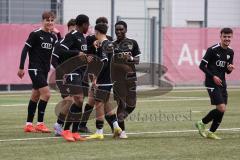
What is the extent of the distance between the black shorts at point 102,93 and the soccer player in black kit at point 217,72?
1570 millimetres

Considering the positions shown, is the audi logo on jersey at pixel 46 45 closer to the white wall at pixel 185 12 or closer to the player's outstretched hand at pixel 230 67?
the player's outstretched hand at pixel 230 67

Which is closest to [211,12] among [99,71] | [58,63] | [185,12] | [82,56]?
[185,12]

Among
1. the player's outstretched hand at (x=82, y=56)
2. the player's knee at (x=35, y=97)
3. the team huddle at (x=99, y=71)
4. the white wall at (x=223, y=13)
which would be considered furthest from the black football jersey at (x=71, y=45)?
the white wall at (x=223, y=13)

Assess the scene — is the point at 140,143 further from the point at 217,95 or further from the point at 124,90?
the point at 124,90

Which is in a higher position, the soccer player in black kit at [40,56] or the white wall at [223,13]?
the white wall at [223,13]

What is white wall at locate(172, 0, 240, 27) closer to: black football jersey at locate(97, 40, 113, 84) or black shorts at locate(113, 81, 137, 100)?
black shorts at locate(113, 81, 137, 100)

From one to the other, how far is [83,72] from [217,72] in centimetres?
221

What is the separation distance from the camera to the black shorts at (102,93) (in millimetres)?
12113

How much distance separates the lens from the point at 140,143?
37.6ft

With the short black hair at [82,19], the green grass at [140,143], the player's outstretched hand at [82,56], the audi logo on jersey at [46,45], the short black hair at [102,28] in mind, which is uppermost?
the short black hair at [82,19]

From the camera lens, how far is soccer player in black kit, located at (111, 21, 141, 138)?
12.6 metres

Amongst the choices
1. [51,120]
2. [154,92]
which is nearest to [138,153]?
[51,120]

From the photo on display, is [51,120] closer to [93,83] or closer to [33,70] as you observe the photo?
[33,70]

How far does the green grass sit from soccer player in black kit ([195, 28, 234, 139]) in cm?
27
